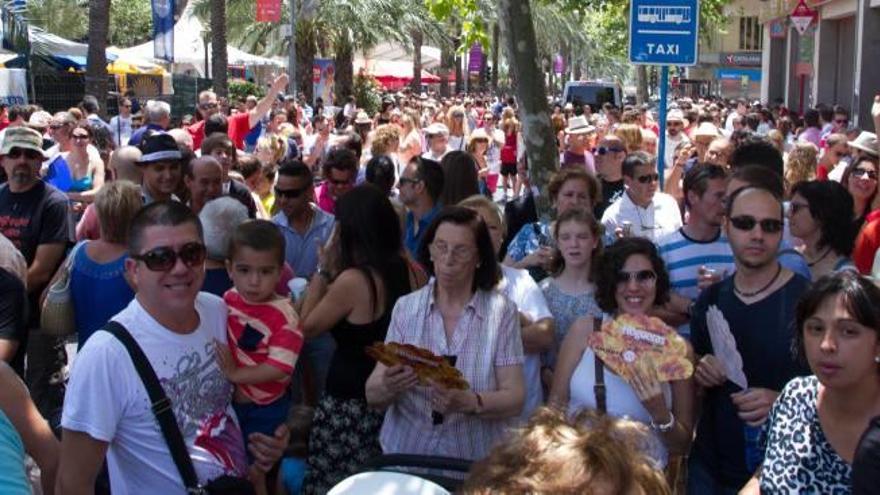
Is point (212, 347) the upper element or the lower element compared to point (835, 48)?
lower

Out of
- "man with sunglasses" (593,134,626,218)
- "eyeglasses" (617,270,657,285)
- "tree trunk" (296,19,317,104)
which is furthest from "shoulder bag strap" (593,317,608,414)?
"tree trunk" (296,19,317,104)

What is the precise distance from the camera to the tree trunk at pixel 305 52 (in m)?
33.8

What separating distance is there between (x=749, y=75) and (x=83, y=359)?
6531cm

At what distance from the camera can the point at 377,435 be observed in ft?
15.6

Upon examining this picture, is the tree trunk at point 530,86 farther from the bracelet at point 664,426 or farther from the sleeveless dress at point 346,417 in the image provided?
the bracelet at point 664,426

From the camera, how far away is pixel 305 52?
34562 millimetres

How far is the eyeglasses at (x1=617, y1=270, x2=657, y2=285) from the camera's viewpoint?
4445 millimetres

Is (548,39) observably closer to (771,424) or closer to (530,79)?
(530,79)

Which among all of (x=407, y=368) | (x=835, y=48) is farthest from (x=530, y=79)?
(x=835, y=48)

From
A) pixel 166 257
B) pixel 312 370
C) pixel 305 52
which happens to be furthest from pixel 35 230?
pixel 305 52

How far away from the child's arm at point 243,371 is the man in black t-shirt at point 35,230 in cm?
256

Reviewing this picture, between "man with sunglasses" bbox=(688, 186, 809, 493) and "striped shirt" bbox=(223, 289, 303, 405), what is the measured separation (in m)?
1.59

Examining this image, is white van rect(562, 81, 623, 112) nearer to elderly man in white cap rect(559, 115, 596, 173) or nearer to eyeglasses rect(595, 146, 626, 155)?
elderly man in white cap rect(559, 115, 596, 173)

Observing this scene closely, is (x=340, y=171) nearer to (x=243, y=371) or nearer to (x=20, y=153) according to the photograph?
(x=20, y=153)
